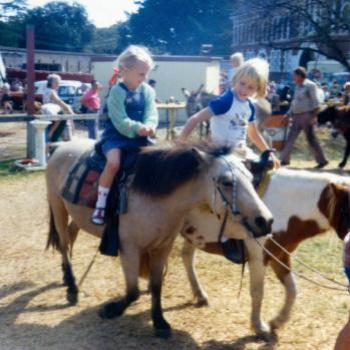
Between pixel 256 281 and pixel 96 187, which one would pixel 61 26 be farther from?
pixel 256 281

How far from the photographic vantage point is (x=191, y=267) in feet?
14.9

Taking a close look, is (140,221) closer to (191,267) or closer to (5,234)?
(191,267)

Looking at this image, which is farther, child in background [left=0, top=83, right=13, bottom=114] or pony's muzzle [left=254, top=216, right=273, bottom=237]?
child in background [left=0, top=83, right=13, bottom=114]

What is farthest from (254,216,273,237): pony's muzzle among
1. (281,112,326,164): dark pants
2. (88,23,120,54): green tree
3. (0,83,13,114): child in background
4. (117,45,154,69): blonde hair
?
(88,23,120,54): green tree

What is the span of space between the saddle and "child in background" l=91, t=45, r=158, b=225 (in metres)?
0.05

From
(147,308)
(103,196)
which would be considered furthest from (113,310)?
(103,196)

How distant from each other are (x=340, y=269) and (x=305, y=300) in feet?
2.97

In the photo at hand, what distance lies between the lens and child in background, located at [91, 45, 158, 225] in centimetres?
367

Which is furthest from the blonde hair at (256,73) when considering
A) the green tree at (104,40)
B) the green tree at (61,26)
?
the green tree at (104,40)

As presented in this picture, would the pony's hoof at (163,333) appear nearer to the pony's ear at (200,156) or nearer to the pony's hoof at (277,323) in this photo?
the pony's hoof at (277,323)

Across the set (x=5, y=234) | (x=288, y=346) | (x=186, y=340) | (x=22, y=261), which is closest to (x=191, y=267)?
(x=186, y=340)

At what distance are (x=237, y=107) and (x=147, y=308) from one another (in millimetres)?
1810

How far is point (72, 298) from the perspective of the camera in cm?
444

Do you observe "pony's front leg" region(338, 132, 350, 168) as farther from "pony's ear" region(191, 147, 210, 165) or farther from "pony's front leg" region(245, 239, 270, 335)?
"pony's ear" region(191, 147, 210, 165)
